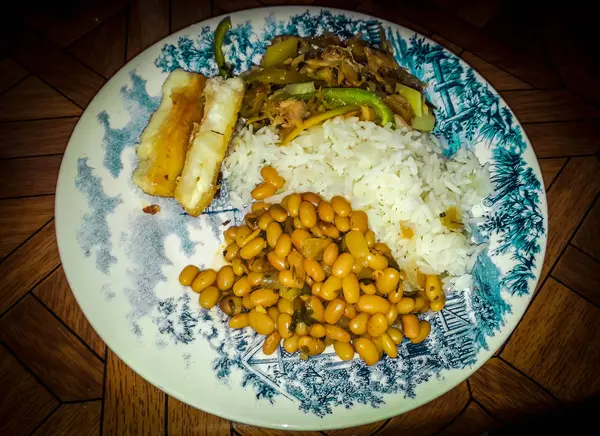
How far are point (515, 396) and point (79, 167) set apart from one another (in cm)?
210

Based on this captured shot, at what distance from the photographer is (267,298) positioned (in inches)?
70.1

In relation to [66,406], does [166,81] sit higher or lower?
higher

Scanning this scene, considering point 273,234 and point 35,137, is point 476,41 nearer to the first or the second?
point 273,234

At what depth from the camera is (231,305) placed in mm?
1823

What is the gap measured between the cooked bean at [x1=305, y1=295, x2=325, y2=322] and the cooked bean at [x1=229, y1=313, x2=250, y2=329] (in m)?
0.25

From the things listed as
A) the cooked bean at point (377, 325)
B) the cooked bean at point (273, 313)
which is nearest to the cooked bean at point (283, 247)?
the cooked bean at point (273, 313)

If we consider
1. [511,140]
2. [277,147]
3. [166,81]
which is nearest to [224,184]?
[277,147]

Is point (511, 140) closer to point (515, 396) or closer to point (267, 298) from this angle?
point (515, 396)

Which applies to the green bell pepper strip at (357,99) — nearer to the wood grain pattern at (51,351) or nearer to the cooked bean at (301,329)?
the cooked bean at (301,329)

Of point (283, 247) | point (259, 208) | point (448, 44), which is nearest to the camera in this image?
point (283, 247)

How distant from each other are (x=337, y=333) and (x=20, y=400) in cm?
134

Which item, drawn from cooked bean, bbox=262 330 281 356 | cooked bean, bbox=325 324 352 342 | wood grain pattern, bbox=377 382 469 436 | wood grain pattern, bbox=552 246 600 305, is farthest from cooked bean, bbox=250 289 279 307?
wood grain pattern, bbox=552 246 600 305

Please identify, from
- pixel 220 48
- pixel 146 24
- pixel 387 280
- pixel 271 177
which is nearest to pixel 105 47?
pixel 146 24

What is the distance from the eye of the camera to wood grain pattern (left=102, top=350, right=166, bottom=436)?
70.8 inches
